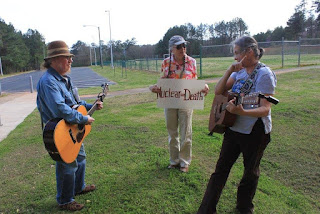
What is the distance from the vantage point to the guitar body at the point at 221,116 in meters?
2.72

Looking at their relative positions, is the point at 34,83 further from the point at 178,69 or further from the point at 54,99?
the point at 54,99

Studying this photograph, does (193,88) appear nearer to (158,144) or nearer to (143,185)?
(143,185)

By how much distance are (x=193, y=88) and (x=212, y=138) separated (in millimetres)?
2068

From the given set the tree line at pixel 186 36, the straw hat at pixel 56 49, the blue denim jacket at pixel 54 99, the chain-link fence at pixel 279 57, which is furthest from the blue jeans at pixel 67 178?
the tree line at pixel 186 36

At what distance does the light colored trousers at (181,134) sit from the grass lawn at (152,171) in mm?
218

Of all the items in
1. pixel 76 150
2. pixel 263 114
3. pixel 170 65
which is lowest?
pixel 76 150

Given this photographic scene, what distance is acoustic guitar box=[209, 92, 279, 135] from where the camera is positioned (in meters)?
2.46

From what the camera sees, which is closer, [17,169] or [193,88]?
[193,88]

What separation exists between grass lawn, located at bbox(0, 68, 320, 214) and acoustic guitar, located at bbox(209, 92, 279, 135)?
41.6 inches

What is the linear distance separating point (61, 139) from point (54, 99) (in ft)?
1.37

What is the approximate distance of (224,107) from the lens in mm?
2773

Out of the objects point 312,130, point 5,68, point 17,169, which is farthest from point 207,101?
point 5,68

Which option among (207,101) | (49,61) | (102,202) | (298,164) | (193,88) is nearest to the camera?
(49,61)

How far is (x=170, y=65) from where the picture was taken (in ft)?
12.2
